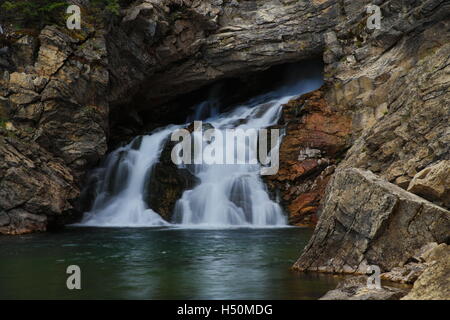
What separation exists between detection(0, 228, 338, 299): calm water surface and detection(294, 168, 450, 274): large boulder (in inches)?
28.1

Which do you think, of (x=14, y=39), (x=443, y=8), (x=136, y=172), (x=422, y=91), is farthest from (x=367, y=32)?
(x=14, y=39)

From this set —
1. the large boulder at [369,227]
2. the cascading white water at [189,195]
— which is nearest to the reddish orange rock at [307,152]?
the cascading white water at [189,195]
